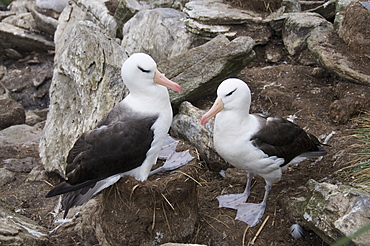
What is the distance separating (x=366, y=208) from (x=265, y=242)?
1.11 m

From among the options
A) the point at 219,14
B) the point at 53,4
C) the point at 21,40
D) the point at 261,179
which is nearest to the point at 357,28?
the point at 219,14

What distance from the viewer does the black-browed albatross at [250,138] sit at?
12.8 ft

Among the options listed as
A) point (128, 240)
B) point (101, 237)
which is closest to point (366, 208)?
point (128, 240)

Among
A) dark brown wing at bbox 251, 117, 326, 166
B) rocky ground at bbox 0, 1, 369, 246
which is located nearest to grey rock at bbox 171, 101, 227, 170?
rocky ground at bbox 0, 1, 369, 246

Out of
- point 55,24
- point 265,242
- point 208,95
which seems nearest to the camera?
point 265,242

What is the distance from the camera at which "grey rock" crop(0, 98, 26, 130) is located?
758cm


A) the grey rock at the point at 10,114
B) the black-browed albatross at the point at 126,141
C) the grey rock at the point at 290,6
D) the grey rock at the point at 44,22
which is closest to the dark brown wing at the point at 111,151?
the black-browed albatross at the point at 126,141

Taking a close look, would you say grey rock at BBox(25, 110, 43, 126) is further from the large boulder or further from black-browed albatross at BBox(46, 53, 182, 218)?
black-browed albatross at BBox(46, 53, 182, 218)

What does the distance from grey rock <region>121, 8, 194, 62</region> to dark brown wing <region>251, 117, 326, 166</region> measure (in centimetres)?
343

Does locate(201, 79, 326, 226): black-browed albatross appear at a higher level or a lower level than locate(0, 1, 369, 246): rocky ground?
higher

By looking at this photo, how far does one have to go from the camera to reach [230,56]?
559 centimetres

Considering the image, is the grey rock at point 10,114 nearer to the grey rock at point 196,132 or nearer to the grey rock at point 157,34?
the grey rock at point 157,34

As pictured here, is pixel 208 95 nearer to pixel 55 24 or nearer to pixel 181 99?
pixel 181 99

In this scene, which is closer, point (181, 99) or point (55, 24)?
point (181, 99)
